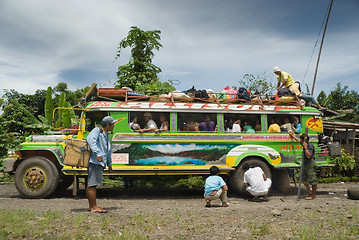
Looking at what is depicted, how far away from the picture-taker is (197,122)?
27.5ft

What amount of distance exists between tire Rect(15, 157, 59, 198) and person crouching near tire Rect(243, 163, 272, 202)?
5014 mm

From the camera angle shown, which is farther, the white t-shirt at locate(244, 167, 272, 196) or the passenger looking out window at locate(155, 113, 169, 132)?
the passenger looking out window at locate(155, 113, 169, 132)

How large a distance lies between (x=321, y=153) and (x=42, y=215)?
24.4 ft

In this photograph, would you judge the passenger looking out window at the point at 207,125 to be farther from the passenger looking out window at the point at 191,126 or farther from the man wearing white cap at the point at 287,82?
the man wearing white cap at the point at 287,82

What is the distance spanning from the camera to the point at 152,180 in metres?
10.9

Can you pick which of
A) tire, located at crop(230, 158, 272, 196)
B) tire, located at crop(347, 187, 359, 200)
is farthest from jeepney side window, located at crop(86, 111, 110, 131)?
tire, located at crop(347, 187, 359, 200)

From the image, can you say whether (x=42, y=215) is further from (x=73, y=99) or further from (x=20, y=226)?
(x=73, y=99)

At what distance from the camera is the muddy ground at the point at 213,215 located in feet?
15.0

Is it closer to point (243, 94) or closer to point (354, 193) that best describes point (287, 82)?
point (243, 94)

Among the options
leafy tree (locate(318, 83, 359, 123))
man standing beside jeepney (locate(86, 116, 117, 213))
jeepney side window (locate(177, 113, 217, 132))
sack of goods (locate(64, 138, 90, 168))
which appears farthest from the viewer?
leafy tree (locate(318, 83, 359, 123))

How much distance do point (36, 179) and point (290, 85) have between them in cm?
810

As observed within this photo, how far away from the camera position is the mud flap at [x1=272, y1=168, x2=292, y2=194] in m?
8.76

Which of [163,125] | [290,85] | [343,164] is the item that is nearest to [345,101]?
[343,164]

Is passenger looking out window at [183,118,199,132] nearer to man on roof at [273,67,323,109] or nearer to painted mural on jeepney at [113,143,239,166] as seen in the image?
painted mural on jeepney at [113,143,239,166]
